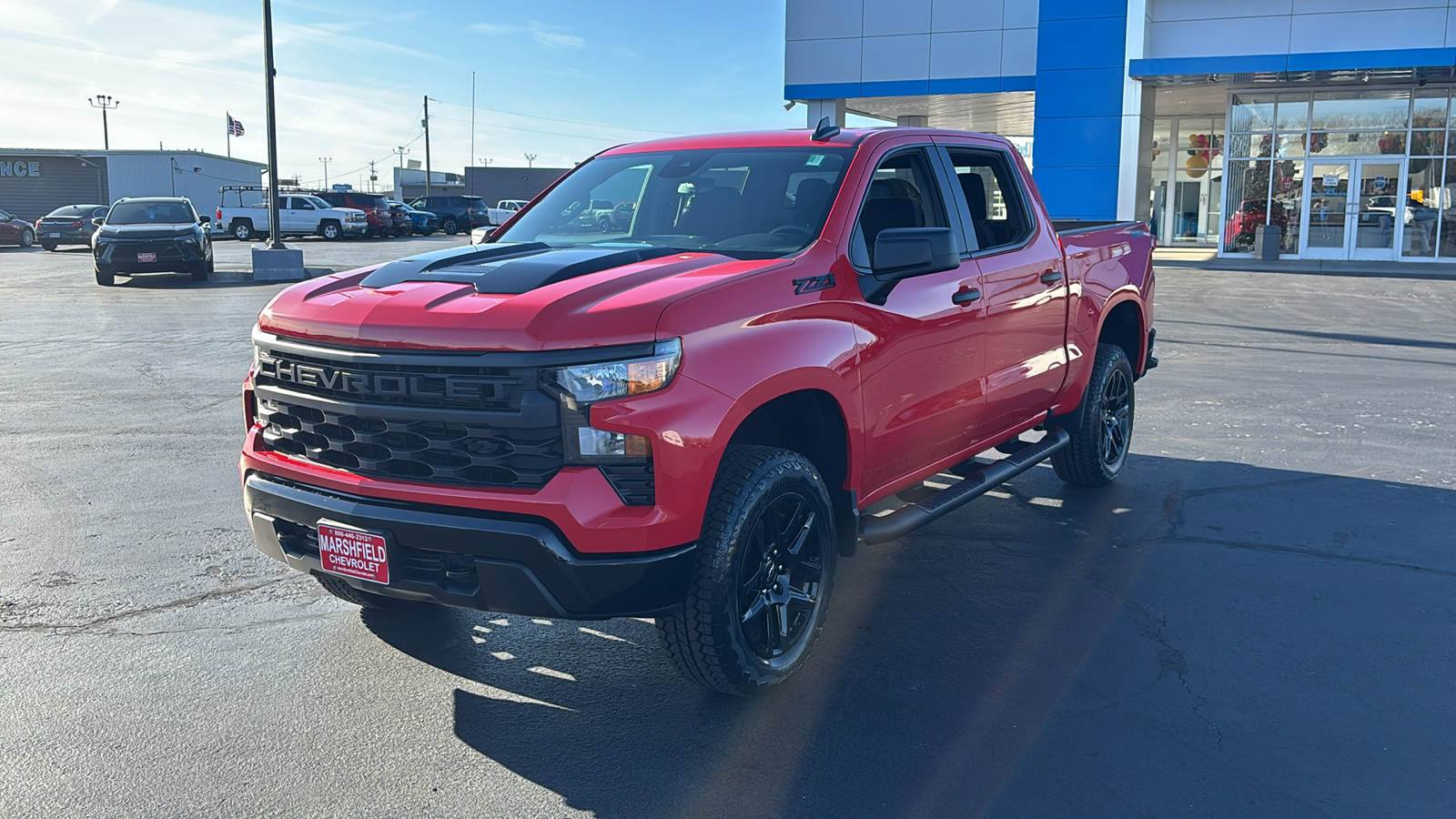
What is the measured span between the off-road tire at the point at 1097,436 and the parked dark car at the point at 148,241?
19.5 metres

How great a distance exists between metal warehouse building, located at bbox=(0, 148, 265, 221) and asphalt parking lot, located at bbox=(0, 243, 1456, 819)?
62.4 m

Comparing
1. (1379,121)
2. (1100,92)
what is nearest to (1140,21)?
(1100,92)

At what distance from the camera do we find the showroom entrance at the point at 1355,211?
29.2 m

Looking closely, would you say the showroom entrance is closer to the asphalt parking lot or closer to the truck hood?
the asphalt parking lot

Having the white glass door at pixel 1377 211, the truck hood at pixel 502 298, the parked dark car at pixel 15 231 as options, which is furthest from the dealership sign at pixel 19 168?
the truck hood at pixel 502 298

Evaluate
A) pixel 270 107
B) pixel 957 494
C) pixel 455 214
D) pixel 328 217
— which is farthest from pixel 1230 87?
pixel 455 214

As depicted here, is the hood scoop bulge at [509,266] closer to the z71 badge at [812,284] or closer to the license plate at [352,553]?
the z71 badge at [812,284]

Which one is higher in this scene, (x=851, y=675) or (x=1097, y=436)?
(x=1097, y=436)

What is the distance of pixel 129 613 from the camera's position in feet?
16.0

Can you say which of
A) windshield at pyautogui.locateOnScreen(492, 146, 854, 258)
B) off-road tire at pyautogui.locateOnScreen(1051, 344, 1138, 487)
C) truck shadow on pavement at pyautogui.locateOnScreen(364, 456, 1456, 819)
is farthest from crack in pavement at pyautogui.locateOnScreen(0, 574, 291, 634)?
off-road tire at pyautogui.locateOnScreen(1051, 344, 1138, 487)

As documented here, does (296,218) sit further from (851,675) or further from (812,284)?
(851,675)

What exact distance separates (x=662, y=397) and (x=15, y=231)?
45.4 m

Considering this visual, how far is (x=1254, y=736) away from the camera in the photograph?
12.6ft

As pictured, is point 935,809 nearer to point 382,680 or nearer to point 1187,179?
point 382,680
